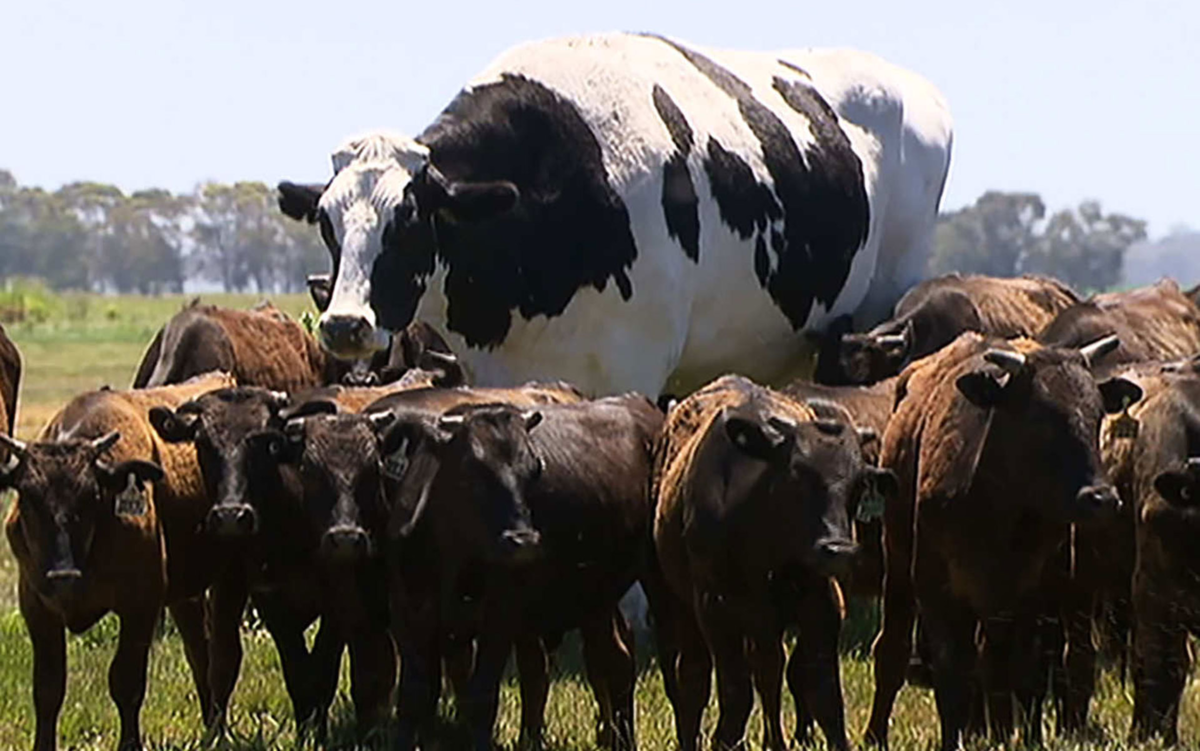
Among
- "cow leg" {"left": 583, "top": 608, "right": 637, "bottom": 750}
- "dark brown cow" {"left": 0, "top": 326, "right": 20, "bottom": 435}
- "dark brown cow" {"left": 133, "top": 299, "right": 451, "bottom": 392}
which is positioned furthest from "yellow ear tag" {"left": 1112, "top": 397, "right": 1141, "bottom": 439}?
"dark brown cow" {"left": 0, "top": 326, "right": 20, "bottom": 435}

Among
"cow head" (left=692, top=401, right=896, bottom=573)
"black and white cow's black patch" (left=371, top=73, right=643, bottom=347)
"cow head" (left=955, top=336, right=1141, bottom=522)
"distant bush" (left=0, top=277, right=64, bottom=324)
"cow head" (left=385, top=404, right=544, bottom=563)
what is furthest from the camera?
"distant bush" (left=0, top=277, right=64, bottom=324)

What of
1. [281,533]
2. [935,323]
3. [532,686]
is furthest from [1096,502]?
[935,323]

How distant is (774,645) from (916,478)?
1298 millimetres

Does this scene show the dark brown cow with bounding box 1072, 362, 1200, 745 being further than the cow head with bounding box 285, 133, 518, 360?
No

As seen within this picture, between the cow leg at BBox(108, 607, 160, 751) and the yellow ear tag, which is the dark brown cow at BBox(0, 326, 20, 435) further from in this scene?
the yellow ear tag

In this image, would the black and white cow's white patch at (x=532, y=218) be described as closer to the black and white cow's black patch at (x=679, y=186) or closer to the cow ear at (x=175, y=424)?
the black and white cow's black patch at (x=679, y=186)

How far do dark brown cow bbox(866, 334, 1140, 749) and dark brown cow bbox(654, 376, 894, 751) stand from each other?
456 mm

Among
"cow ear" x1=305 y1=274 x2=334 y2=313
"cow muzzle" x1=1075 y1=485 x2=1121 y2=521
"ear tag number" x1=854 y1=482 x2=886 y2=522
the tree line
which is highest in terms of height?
"cow ear" x1=305 y1=274 x2=334 y2=313

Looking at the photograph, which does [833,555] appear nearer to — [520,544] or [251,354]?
[520,544]

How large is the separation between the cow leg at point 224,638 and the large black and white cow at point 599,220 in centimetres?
159

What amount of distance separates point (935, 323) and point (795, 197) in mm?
1273

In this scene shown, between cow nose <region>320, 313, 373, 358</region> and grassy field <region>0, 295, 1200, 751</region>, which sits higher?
cow nose <region>320, 313, 373, 358</region>

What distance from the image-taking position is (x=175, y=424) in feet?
33.2

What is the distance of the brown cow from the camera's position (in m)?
9.35
